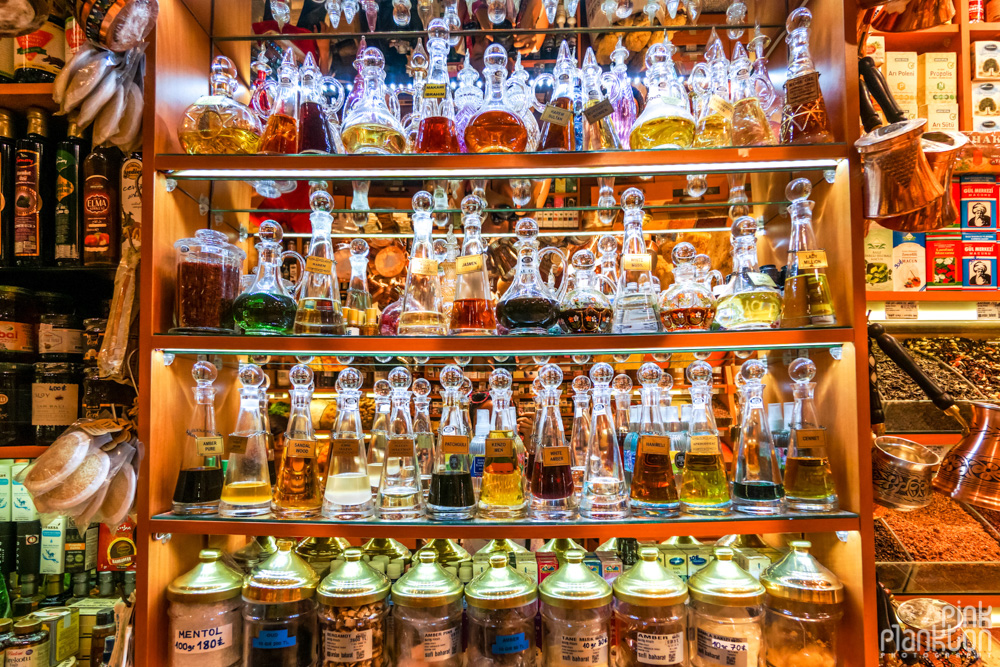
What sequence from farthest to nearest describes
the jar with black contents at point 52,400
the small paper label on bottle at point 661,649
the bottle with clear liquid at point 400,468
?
the jar with black contents at point 52,400 → the bottle with clear liquid at point 400,468 → the small paper label on bottle at point 661,649

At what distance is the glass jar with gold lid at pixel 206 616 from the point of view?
4.39 ft

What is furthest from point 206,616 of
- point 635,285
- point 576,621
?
point 635,285

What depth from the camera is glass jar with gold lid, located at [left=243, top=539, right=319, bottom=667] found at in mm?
1347

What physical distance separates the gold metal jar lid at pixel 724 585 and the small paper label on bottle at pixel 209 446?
1240mm

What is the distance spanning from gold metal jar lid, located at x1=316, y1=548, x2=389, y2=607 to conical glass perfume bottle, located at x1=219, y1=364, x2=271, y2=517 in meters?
0.24

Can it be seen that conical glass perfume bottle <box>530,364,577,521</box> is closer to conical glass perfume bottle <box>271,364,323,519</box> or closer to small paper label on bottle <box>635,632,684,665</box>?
small paper label on bottle <box>635,632,684,665</box>

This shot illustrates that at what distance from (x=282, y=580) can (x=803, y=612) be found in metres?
1.26

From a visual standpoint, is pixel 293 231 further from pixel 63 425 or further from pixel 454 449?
pixel 454 449

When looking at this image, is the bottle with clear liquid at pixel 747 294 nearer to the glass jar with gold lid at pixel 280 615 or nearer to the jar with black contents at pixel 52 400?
the glass jar with gold lid at pixel 280 615

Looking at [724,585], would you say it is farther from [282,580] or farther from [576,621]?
[282,580]

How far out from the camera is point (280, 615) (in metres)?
1.37

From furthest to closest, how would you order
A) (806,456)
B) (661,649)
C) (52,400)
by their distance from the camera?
(52,400)
(806,456)
(661,649)

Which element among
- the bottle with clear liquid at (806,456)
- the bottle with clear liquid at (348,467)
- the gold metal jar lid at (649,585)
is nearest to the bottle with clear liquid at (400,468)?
the bottle with clear liquid at (348,467)

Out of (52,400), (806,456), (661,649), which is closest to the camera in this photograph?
(661,649)
